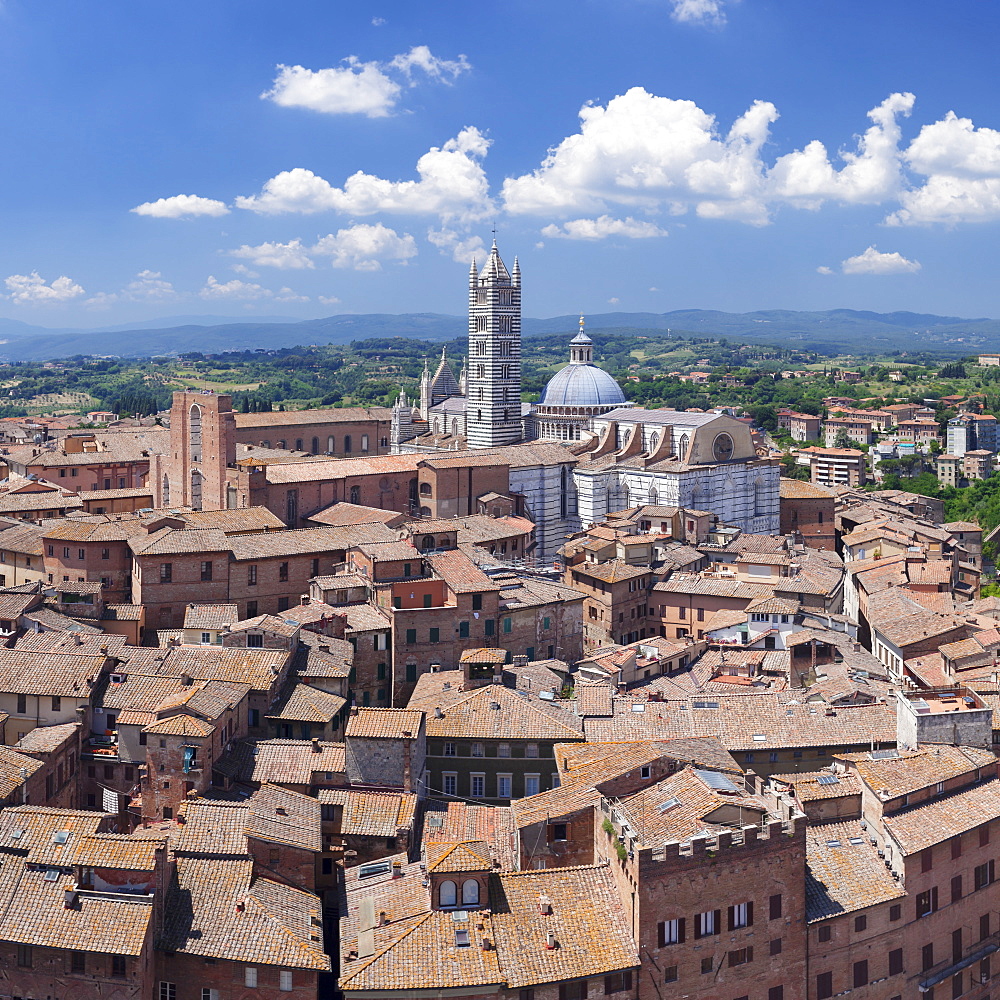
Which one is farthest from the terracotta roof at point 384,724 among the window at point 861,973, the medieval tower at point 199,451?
the medieval tower at point 199,451

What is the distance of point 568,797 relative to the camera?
103 feet

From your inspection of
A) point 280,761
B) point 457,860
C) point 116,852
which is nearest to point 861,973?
point 457,860

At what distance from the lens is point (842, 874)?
29.7 meters

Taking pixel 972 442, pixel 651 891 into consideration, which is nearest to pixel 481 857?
pixel 651 891

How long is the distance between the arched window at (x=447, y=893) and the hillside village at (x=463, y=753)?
9 centimetres

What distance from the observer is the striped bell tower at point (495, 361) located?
277 ft

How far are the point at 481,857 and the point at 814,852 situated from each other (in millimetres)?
8303

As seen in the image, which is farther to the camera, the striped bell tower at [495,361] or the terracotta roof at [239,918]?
the striped bell tower at [495,361]

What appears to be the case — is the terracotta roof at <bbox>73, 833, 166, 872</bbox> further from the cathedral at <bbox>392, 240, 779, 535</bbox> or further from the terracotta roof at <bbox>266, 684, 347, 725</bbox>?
the cathedral at <bbox>392, 240, 779, 535</bbox>

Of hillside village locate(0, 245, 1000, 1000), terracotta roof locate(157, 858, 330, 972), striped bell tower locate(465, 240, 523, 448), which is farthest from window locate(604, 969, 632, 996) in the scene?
striped bell tower locate(465, 240, 523, 448)

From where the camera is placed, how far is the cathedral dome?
85.4 m

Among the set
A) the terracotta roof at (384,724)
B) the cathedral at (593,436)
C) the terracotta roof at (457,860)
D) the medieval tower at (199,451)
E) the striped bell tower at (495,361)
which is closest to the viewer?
the terracotta roof at (457,860)

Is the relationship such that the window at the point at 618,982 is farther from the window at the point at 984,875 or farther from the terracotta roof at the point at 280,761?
the terracotta roof at the point at 280,761

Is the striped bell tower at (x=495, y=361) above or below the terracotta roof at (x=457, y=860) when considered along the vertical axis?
above
